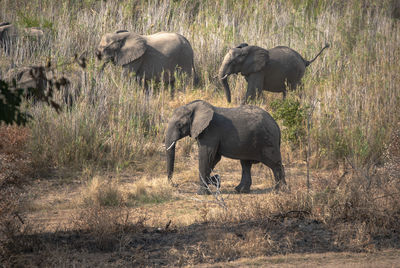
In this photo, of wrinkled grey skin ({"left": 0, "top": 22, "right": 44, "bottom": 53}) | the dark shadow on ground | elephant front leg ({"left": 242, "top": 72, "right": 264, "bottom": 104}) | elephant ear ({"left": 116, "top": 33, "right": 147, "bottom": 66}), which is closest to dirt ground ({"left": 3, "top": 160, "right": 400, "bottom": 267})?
the dark shadow on ground

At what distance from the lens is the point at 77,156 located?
7.91 m

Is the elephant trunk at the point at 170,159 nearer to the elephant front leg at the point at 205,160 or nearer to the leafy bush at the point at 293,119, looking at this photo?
the elephant front leg at the point at 205,160

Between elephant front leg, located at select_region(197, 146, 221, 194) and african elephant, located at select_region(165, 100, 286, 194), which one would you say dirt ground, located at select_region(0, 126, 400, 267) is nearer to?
elephant front leg, located at select_region(197, 146, 221, 194)

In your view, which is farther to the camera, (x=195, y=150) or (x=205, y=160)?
(x=195, y=150)

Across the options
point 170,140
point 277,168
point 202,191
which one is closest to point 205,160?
point 202,191

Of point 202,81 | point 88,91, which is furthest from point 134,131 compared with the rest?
point 202,81

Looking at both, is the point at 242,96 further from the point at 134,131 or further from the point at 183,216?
the point at 183,216

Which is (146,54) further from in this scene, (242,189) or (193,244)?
(193,244)

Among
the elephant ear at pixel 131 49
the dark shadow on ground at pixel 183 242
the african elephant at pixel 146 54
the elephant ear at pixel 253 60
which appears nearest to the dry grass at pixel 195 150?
the dark shadow on ground at pixel 183 242

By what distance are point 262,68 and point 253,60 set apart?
22 cm

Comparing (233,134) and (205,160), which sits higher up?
(233,134)

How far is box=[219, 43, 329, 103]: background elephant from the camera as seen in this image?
10.5 metres

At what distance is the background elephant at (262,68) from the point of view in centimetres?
1045

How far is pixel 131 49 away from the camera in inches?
452
